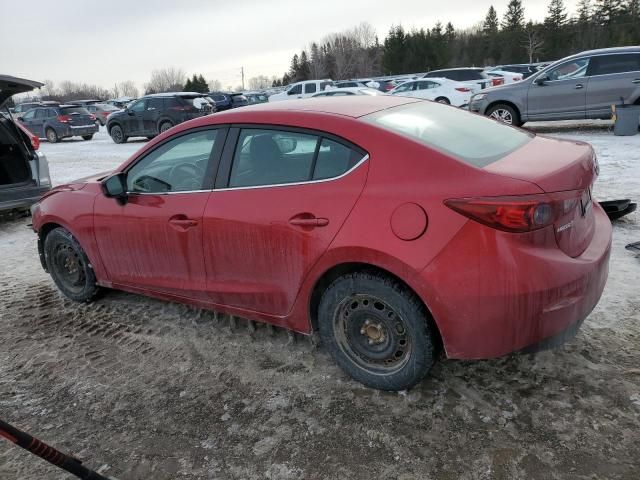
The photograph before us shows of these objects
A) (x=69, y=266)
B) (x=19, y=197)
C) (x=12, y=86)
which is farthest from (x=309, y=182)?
(x=19, y=197)

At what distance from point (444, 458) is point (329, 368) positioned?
3.14ft

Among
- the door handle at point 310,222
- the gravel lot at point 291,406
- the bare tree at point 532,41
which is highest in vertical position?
the bare tree at point 532,41

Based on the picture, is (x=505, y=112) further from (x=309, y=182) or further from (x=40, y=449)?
(x=40, y=449)

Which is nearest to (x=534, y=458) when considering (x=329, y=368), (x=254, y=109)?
(x=329, y=368)

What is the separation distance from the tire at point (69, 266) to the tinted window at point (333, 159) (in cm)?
236

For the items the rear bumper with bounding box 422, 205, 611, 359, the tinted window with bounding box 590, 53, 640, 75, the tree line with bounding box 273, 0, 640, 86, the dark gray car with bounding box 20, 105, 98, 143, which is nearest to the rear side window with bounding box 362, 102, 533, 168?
the rear bumper with bounding box 422, 205, 611, 359

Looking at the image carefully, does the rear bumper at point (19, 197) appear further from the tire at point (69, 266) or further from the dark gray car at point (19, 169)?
the tire at point (69, 266)

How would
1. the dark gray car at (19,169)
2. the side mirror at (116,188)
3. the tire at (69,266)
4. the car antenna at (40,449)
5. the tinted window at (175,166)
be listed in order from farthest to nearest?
the dark gray car at (19,169) → the tire at (69,266) → the side mirror at (116,188) → the tinted window at (175,166) → the car antenna at (40,449)

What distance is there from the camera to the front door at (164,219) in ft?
10.8

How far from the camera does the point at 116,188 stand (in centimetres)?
367

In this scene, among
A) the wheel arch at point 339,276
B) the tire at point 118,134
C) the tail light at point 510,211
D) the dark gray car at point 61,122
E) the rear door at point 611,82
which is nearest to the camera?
the tail light at point 510,211

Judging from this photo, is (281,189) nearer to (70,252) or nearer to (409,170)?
(409,170)

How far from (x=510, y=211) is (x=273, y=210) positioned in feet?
4.14

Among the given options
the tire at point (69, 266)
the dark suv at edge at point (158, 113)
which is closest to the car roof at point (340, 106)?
the tire at point (69, 266)
